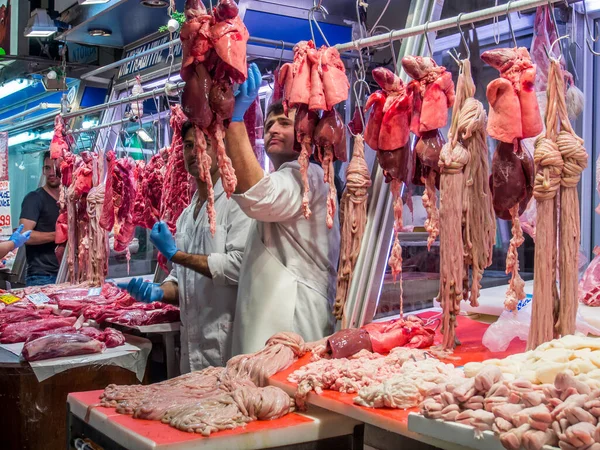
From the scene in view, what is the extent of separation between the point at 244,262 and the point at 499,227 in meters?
1.78

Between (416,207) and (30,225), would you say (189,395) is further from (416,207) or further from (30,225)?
(30,225)

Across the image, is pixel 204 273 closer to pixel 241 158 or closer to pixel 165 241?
pixel 165 241

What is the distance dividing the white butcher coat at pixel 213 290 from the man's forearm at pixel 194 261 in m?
0.05

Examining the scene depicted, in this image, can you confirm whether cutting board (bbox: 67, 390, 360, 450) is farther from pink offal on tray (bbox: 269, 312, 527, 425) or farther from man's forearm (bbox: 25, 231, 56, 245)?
man's forearm (bbox: 25, 231, 56, 245)

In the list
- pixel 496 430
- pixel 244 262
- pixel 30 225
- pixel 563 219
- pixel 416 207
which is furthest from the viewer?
pixel 30 225

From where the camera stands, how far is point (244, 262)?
395 centimetres

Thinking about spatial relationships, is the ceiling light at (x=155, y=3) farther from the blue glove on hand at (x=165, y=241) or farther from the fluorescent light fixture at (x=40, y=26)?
the blue glove on hand at (x=165, y=241)

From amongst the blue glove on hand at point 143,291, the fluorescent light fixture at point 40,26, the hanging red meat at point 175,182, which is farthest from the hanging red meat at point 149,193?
the fluorescent light fixture at point 40,26

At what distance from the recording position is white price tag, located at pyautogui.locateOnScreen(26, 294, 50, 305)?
5.82 m

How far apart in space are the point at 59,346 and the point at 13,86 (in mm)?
7761

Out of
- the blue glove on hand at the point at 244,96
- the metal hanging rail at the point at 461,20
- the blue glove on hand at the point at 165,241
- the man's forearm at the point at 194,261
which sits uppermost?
the metal hanging rail at the point at 461,20

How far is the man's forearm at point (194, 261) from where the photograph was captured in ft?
14.2

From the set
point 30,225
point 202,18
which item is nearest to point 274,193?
point 202,18

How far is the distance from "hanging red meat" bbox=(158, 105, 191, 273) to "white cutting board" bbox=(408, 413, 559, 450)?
3362 millimetres
